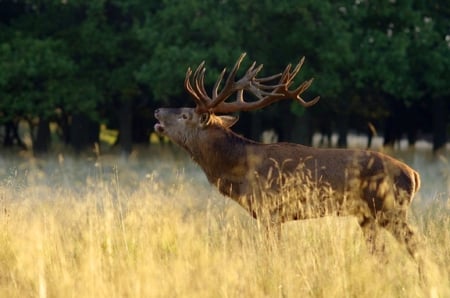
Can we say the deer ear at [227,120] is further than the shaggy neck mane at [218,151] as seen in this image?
Yes

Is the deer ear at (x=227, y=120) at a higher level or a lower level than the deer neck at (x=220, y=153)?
higher

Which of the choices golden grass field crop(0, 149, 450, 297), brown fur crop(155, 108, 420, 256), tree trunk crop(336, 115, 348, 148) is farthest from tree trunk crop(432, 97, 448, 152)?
brown fur crop(155, 108, 420, 256)

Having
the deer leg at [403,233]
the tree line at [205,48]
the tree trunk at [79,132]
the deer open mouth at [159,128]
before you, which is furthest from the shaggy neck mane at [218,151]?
the tree trunk at [79,132]

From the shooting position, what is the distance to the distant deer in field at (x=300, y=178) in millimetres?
7727

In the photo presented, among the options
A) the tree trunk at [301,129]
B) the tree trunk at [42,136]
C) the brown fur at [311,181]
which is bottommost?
the tree trunk at [42,136]

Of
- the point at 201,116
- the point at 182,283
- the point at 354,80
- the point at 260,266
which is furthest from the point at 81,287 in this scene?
the point at 354,80

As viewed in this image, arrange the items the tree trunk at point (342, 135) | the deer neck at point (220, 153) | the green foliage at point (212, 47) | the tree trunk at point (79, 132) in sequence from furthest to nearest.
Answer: the tree trunk at point (342, 135)
the tree trunk at point (79, 132)
the green foliage at point (212, 47)
the deer neck at point (220, 153)

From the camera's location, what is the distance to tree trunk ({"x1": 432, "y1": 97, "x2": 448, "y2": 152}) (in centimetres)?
2924

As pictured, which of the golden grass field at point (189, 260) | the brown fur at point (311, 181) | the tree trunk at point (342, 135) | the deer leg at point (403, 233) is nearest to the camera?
the golden grass field at point (189, 260)

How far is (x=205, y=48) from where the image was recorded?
23.2 metres

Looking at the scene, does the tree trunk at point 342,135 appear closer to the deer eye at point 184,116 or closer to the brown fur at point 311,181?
the deer eye at point 184,116

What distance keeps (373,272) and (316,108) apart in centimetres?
2245

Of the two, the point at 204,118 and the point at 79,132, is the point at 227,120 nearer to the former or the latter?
the point at 204,118

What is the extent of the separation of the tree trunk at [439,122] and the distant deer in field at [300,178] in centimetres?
2111
